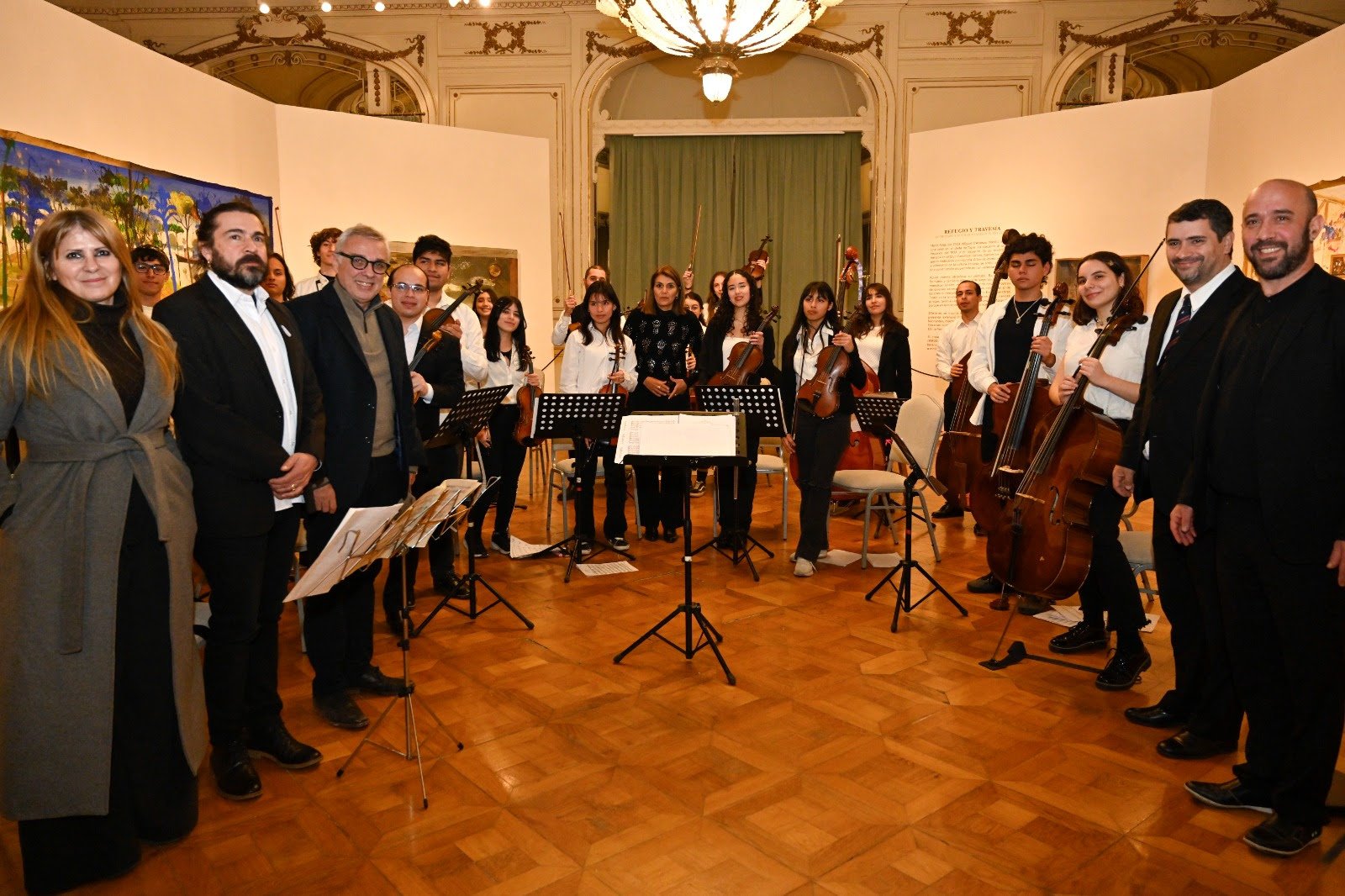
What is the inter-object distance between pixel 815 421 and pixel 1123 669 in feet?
6.64

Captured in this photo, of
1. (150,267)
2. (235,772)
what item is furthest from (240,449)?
(150,267)

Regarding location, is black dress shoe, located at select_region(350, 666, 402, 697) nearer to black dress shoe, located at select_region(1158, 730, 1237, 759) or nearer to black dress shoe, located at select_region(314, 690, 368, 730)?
black dress shoe, located at select_region(314, 690, 368, 730)

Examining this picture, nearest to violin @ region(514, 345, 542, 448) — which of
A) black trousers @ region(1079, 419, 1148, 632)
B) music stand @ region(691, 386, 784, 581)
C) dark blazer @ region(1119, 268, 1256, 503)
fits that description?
music stand @ region(691, 386, 784, 581)

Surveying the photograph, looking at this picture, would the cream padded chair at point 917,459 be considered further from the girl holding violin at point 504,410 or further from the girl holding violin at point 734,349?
the girl holding violin at point 504,410

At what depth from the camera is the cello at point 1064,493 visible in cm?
332

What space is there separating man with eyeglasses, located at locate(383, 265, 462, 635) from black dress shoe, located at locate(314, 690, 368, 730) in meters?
0.71

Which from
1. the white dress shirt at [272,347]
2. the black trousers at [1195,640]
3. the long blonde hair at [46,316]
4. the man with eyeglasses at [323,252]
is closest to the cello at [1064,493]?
the black trousers at [1195,640]

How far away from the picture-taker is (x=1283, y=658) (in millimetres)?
2391

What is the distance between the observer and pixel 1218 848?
2.34 meters

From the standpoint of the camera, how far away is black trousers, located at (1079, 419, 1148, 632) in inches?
134

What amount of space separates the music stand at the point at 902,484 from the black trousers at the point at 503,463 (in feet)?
6.42

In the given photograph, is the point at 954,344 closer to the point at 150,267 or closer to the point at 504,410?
Result: the point at 504,410

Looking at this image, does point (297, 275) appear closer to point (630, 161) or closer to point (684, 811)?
point (630, 161)

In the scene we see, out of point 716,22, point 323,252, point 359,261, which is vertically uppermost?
point 716,22
